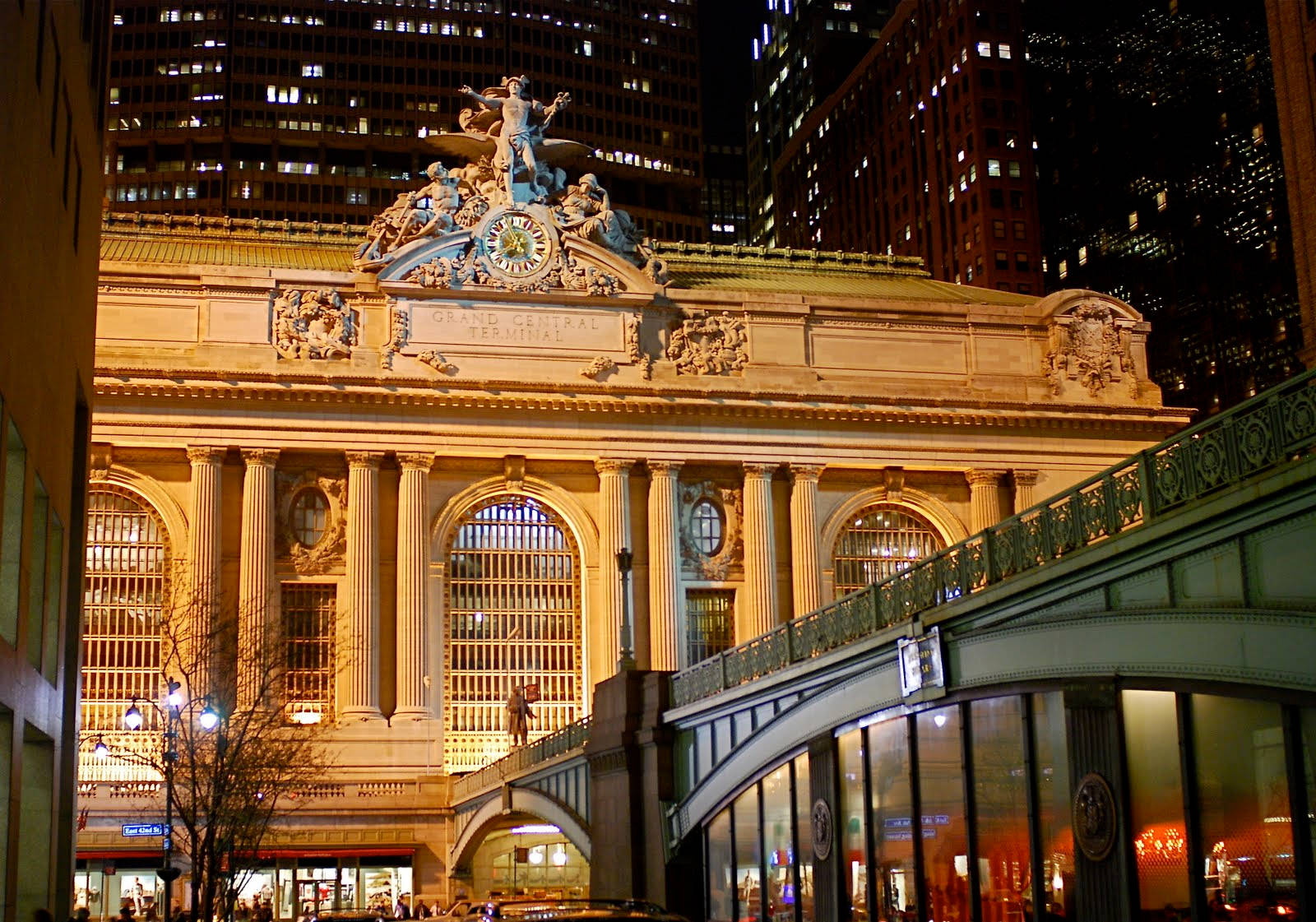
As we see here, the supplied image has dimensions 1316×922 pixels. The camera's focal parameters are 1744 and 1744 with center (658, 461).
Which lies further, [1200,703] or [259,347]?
[259,347]

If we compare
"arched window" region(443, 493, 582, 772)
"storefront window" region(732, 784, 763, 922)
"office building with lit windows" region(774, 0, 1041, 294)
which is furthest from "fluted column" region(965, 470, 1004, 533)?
"office building with lit windows" region(774, 0, 1041, 294)

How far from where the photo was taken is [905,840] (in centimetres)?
2556

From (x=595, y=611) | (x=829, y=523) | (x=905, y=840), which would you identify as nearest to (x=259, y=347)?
(x=595, y=611)

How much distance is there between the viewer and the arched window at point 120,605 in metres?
66.8

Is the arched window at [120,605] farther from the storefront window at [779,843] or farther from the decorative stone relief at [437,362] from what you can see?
the storefront window at [779,843]

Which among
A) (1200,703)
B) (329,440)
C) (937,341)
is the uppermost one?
(937,341)

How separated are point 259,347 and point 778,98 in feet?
399

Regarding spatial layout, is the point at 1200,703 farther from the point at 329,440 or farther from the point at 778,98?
the point at 778,98

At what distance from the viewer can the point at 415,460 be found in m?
70.3

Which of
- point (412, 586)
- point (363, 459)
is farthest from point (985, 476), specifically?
point (363, 459)

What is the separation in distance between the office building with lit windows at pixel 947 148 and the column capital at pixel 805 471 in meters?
57.0

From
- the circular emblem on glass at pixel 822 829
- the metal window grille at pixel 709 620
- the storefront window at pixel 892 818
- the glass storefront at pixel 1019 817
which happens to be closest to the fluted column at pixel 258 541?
the metal window grille at pixel 709 620

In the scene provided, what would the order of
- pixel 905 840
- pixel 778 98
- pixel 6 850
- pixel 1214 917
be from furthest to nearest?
pixel 778 98
pixel 905 840
pixel 6 850
pixel 1214 917

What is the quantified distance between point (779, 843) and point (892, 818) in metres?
5.15
